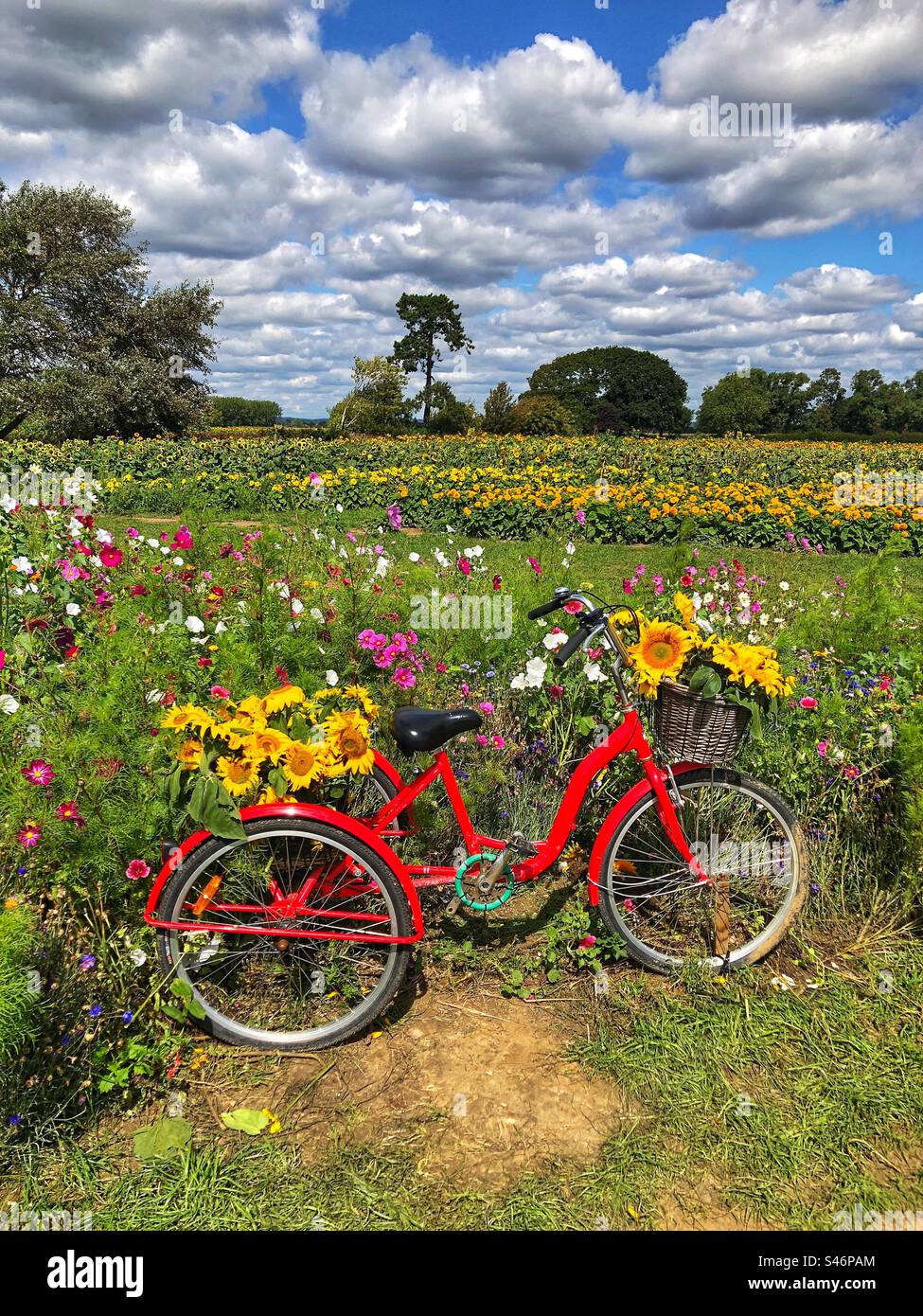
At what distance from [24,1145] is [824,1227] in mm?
2118

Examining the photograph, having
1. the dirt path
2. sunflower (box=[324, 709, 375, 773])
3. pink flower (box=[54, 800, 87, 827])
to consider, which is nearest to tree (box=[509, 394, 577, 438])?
sunflower (box=[324, 709, 375, 773])

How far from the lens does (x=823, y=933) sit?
3.11 meters

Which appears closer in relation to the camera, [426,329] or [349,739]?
[349,739]

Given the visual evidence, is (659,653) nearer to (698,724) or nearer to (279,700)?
(698,724)

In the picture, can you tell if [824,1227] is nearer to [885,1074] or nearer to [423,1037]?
[885,1074]

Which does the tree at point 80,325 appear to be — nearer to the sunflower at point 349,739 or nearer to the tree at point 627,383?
the sunflower at point 349,739

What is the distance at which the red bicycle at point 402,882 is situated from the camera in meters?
2.42

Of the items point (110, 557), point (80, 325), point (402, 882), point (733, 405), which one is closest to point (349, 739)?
point (402, 882)

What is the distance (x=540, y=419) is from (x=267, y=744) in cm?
3701

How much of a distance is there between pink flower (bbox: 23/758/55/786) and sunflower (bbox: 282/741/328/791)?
715 mm

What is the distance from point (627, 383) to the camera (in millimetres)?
82125

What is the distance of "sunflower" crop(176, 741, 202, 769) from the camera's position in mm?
2330

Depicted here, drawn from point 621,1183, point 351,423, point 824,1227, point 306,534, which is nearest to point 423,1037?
point 621,1183
